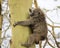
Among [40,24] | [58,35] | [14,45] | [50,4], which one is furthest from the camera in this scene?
[50,4]

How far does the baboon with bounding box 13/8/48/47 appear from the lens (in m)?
1.22

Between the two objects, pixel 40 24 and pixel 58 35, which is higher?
pixel 40 24

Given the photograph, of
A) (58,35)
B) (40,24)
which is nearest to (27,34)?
(40,24)

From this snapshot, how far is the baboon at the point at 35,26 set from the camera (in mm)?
1220

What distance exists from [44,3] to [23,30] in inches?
111

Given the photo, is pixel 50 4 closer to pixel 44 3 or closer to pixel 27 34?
pixel 44 3

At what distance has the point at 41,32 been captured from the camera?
1.35m

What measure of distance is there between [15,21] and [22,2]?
0.10 meters

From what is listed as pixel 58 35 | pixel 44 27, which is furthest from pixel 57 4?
pixel 44 27

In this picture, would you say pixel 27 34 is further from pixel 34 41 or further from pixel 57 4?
pixel 57 4

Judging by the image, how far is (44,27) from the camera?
1392 millimetres

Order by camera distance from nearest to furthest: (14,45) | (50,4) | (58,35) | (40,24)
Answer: (14,45) → (40,24) → (58,35) → (50,4)

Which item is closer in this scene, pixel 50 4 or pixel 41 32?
pixel 41 32

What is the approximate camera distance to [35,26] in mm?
Answer: 1282
